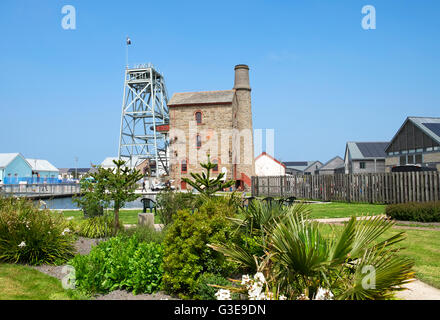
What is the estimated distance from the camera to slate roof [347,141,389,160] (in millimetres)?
57281

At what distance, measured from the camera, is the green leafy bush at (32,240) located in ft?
25.6

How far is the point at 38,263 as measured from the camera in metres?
7.75

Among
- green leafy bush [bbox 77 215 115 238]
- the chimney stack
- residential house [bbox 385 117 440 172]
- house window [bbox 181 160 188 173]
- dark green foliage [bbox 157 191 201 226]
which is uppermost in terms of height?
the chimney stack

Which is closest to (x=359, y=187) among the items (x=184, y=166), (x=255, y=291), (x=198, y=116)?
(x=255, y=291)

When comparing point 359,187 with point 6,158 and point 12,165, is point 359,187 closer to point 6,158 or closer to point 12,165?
point 12,165

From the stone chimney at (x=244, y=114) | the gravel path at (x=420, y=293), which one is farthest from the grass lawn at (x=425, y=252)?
the stone chimney at (x=244, y=114)

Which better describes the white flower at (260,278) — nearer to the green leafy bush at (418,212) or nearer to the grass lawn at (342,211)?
the grass lawn at (342,211)

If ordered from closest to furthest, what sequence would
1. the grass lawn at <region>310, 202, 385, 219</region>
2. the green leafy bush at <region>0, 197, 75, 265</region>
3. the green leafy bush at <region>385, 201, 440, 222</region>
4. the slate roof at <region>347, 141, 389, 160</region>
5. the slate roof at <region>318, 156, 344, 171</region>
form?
the green leafy bush at <region>0, 197, 75, 265</region> < the green leafy bush at <region>385, 201, 440, 222</region> < the grass lawn at <region>310, 202, 385, 219</region> < the slate roof at <region>347, 141, 389, 160</region> < the slate roof at <region>318, 156, 344, 171</region>

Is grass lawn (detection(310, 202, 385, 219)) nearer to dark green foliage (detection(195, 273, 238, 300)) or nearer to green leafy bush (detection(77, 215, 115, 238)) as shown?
green leafy bush (detection(77, 215, 115, 238))

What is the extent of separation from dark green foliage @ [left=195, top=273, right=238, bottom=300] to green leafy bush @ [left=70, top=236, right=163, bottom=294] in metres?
0.82

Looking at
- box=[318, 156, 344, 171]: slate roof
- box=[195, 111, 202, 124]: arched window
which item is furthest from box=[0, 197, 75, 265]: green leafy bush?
box=[318, 156, 344, 171]: slate roof

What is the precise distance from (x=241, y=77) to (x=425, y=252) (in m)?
48.0

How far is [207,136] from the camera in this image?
51.2 meters
